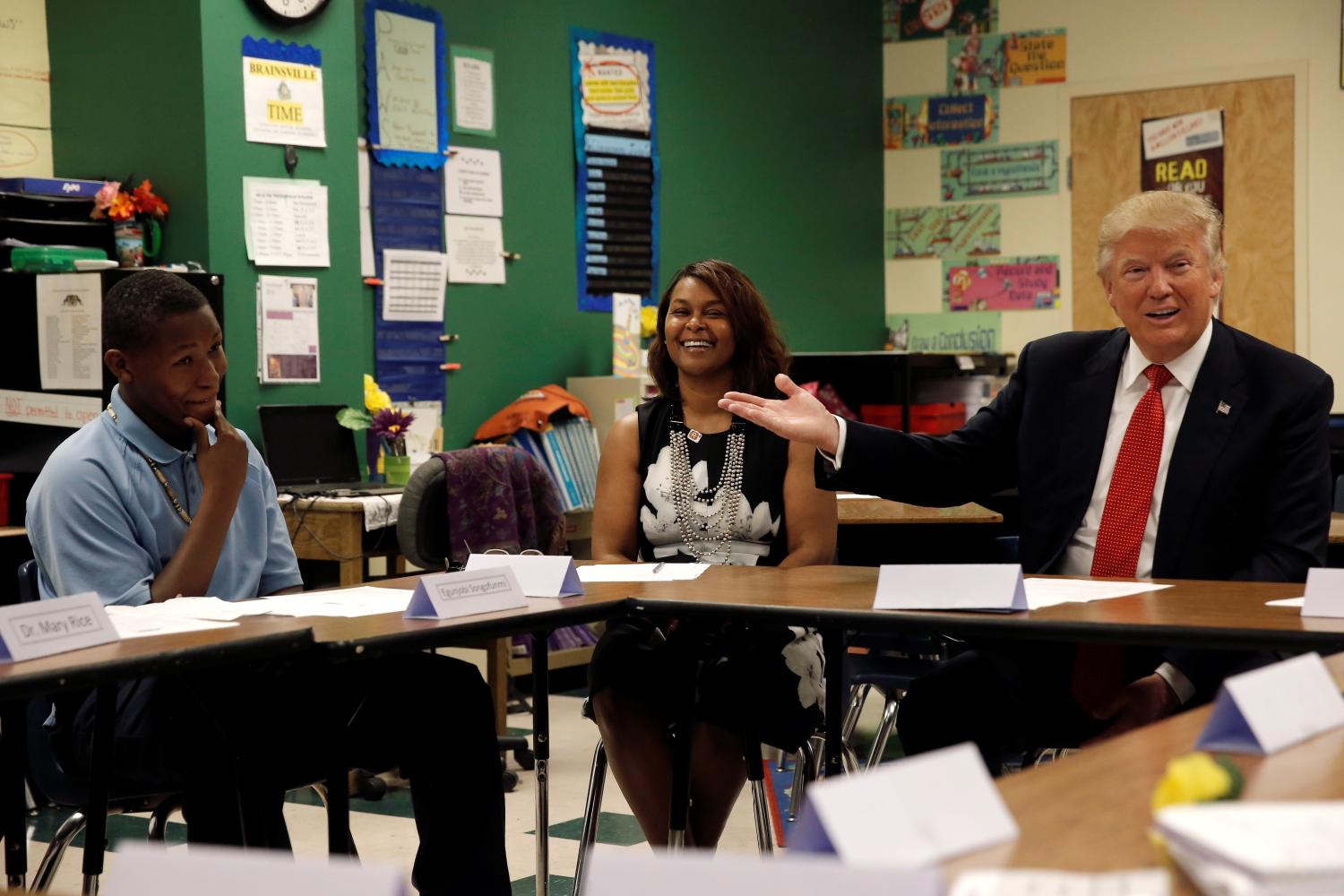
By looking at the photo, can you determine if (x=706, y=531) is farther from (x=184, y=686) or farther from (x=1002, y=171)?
(x=1002, y=171)

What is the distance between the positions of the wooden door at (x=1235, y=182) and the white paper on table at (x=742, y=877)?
6842 mm

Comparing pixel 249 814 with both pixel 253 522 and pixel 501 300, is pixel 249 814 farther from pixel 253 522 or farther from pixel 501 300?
pixel 501 300

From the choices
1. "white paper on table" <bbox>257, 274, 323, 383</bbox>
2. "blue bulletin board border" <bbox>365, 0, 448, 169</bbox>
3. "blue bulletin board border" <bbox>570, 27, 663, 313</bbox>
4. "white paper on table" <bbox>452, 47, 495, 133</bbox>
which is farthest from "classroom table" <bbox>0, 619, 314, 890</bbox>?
"blue bulletin board border" <bbox>570, 27, 663, 313</bbox>

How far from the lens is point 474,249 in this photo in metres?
5.86

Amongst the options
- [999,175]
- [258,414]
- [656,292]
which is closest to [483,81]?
[656,292]

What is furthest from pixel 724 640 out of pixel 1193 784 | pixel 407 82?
pixel 407 82

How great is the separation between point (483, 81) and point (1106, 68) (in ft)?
10.9

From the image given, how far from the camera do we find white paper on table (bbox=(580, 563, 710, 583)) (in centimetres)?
271

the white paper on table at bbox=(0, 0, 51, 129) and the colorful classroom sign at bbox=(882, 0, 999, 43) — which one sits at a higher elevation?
the colorful classroom sign at bbox=(882, 0, 999, 43)

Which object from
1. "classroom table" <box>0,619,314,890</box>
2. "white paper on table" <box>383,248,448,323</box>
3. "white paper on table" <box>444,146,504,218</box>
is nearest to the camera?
"classroom table" <box>0,619,314,890</box>

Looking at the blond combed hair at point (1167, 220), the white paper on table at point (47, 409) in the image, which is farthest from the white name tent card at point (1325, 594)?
the white paper on table at point (47, 409)

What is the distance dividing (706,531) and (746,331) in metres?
0.43

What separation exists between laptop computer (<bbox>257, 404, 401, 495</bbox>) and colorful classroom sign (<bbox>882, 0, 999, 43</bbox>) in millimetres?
4286

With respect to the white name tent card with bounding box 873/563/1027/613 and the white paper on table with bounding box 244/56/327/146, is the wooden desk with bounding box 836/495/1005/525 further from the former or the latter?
the white paper on table with bounding box 244/56/327/146
